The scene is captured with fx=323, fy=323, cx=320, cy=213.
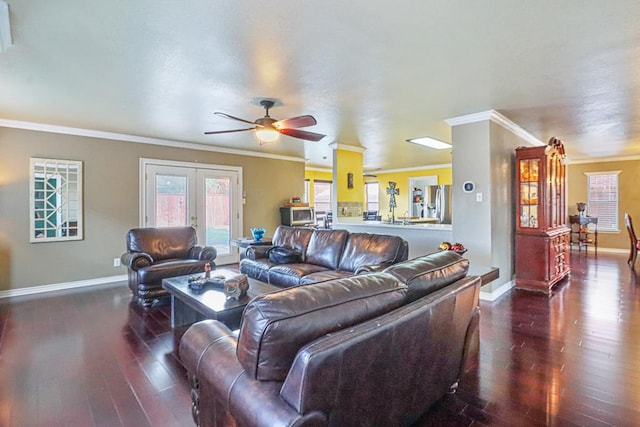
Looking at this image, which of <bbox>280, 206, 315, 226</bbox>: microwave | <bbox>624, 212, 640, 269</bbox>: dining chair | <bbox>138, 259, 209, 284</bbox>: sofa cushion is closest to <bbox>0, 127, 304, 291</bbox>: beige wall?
<bbox>138, 259, 209, 284</bbox>: sofa cushion

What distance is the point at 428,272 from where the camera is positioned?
1.81m

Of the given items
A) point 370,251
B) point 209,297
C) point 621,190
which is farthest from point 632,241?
point 209,297

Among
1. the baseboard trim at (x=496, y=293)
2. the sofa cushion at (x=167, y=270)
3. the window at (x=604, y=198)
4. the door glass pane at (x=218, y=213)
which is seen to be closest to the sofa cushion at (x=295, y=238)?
the sofa cushion at (x=167, y=270)

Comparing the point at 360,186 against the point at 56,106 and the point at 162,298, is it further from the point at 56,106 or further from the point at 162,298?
the point at 56,106

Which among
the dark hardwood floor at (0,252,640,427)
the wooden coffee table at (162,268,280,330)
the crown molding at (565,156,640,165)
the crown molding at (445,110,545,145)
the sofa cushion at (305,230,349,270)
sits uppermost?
the crown molding at (565,156,640,165)

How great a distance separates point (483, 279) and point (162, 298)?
12.1ft

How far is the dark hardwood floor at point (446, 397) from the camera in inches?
75.7

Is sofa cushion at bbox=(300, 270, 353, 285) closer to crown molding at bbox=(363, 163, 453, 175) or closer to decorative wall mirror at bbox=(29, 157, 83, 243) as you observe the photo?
decorative wall mirror at bbox=(29, 157, 83, 243)

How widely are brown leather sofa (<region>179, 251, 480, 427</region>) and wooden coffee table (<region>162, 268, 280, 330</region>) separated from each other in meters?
1.00

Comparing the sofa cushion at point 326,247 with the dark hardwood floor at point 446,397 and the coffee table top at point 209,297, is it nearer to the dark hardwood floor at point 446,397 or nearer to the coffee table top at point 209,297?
the coffee table top at point 209,297

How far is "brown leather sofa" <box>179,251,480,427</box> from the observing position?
1.09 m

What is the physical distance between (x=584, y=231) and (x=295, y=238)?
790 centimetres

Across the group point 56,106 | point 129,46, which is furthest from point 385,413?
point 56,106

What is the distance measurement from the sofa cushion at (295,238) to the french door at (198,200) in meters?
2.19
